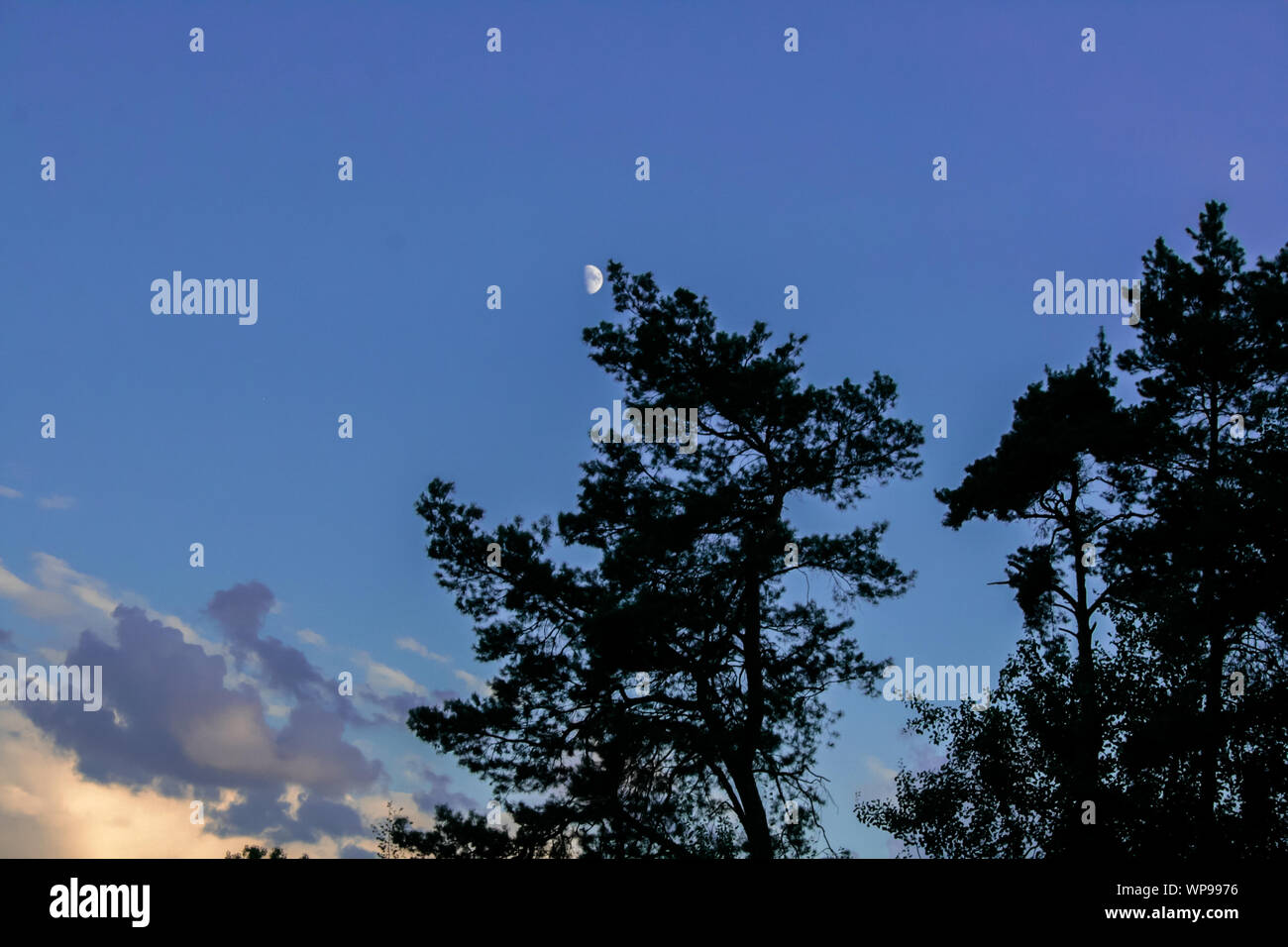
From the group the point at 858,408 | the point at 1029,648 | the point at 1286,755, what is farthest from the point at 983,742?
the point at 858,408

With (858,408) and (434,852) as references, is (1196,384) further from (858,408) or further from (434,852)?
(434,852)

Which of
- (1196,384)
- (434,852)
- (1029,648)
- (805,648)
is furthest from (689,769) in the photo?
(1196,384)

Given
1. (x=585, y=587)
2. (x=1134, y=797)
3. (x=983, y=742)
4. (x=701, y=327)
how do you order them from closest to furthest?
(x=1134, y=797) < (x=983, y=742) < (x=585, y=587) < (x=701, y=327)

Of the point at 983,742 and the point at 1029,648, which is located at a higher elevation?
the point at 1029,648

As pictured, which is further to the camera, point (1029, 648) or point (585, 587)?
point (585, 587)

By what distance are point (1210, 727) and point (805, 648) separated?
7344mm

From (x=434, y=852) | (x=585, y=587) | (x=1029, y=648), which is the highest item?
(x=585, y=587)

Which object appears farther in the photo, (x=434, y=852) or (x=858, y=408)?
(x=858, y=408)

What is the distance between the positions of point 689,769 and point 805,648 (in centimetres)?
355

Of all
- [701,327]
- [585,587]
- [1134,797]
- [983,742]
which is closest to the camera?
[1134,797]
